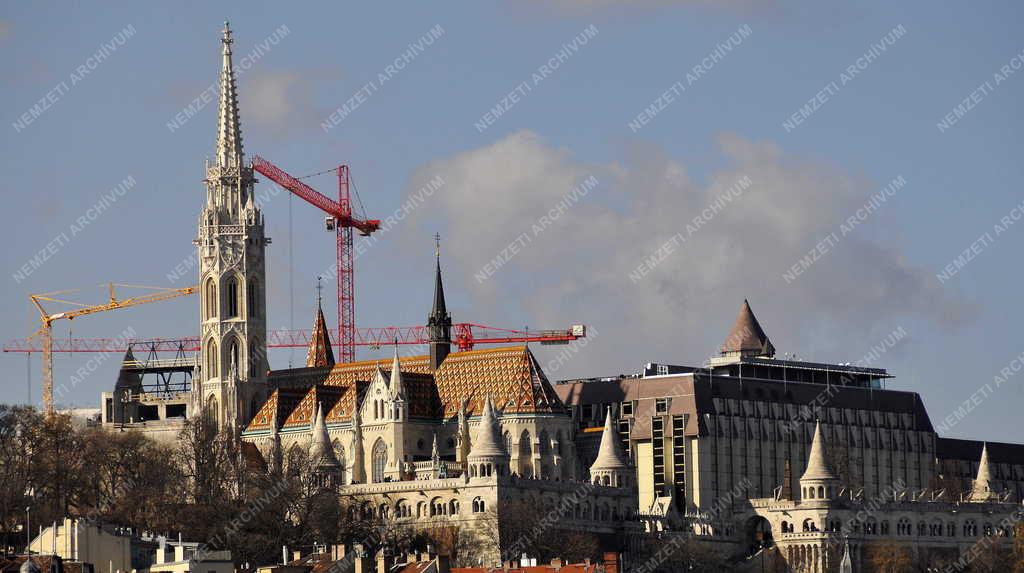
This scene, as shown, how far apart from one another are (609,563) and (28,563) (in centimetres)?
5128

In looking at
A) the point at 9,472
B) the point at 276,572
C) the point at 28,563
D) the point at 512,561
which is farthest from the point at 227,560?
the point at 9,472

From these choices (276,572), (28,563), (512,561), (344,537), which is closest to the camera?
(28,563)

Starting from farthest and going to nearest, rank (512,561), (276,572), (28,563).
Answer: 1. (512,561)
2. (276,572)
3. (28,563)

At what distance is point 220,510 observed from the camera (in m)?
195

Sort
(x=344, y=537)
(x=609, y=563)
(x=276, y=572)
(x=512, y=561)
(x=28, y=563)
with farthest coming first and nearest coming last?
(x=344, y=537)
(x=512, y=561)
(x=609, y=563)
(x=276, y=572)
(x=28, y=563)

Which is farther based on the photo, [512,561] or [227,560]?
[512,561]

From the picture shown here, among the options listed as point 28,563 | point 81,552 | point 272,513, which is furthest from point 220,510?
point 28,563

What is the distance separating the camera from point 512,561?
184750mm

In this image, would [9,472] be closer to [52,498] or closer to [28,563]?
[52,498]

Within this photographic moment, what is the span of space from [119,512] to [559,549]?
30372mm

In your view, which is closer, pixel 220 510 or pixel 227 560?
pixel 227 560

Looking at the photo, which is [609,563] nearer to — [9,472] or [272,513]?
[272,513]

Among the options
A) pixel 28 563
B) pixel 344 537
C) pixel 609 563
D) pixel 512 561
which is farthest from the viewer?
pixel 344 537

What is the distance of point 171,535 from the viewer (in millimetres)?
189125
